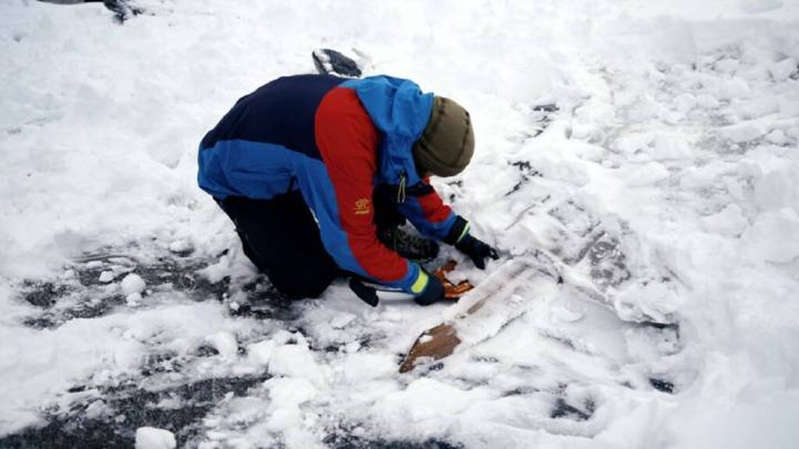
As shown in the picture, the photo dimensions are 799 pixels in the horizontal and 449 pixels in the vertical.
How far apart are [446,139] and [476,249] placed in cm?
89

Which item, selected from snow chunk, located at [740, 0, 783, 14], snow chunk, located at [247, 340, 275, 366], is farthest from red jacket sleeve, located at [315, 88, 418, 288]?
snow chunk, located at [740, 0, 783, 14]

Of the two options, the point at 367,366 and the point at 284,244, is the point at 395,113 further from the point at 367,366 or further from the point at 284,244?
the point at 367,366

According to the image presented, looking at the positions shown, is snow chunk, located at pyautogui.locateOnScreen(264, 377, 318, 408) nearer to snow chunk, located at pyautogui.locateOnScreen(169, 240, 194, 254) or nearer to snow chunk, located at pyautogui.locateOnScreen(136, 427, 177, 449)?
snow chunk, located at pyautogui.locateOnScreen(136, 427, 177, 449)

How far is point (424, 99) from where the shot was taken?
7.09ft

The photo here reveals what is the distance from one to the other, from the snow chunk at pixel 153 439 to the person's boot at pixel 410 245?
4.95 ft

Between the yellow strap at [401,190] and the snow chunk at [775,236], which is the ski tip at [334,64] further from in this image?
the snow chunk at [775,236]

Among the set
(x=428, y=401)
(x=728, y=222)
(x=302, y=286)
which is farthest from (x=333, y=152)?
(x=728, y=222)

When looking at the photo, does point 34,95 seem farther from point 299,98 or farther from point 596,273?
point 596,273

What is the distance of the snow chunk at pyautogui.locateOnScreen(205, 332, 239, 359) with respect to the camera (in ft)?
7.55

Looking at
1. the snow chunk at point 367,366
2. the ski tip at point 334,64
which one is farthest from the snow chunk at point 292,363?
the ski tip at point 334,64

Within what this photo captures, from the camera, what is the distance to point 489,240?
9.86ft

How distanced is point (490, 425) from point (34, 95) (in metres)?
4.02

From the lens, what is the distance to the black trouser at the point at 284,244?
2582 mm

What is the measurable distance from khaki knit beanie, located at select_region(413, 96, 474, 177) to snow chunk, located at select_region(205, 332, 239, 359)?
3.85 feet
